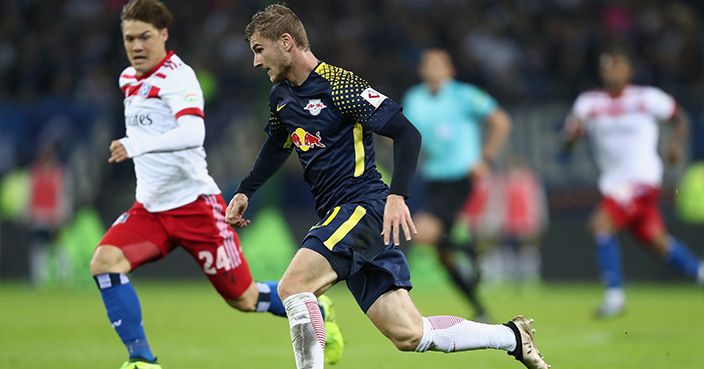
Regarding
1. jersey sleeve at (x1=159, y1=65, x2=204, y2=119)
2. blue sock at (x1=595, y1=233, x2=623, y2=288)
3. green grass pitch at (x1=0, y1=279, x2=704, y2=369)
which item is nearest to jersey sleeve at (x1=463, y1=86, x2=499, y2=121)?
blue sock at (x1=595, y1=233, x2=623, y2=288)

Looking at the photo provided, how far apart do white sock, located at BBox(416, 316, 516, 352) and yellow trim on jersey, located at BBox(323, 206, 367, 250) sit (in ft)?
2.08

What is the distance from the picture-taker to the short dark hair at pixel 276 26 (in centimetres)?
475

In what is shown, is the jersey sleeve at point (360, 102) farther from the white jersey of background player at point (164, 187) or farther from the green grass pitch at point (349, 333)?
the green grass pitch at point (349, 333)

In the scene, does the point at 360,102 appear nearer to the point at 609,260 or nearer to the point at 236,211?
the point at 236,211

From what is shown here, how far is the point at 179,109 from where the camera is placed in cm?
569

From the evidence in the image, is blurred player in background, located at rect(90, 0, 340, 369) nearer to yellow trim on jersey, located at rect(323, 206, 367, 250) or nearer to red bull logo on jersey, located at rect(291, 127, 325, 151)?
red bull logo on jersey, located at rect(291, 127, 325, 151)

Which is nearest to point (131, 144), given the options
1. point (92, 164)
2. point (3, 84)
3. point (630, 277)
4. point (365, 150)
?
point (365, 150)

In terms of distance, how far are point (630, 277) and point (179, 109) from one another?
10.9 m

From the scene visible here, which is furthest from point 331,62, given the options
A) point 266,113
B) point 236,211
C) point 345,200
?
point 345,200

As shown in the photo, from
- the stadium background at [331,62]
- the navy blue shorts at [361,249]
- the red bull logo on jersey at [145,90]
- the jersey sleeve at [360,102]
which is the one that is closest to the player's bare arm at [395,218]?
the navy blue shorts at [361,249]

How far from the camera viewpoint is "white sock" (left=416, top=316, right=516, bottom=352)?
482 centimetres

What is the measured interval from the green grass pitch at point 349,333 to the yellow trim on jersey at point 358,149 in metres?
2.05

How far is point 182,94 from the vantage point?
5754 millimetres

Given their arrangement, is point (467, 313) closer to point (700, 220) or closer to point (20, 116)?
point (700, 220)
